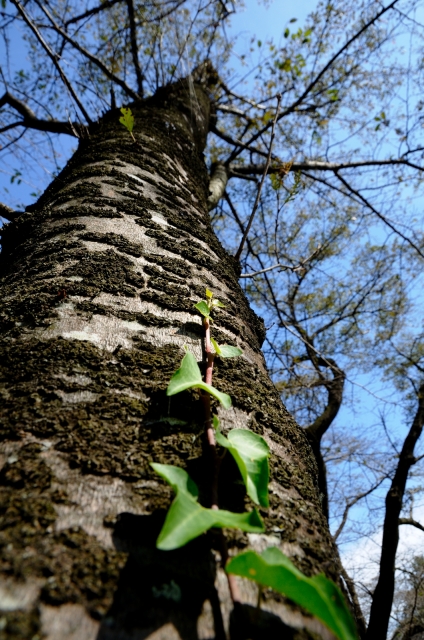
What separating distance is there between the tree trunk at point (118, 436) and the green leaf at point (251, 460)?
4cm

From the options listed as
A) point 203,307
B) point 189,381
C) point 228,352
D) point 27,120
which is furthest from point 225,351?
point 27,120

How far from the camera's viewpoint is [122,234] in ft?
4.16

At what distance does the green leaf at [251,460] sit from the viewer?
573mm

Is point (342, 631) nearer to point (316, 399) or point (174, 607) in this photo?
point (174, 607)

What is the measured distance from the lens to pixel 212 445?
0.65 metres

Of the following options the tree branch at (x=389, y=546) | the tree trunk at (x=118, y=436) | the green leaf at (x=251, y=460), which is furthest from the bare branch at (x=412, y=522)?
the green leaf at (x=251, y=460)

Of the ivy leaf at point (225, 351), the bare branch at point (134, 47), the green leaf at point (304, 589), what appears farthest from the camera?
the bare branch at point (134, 47)

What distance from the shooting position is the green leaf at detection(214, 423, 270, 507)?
1.88 ft

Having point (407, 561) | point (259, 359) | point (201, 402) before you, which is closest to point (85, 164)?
point (259, 359)

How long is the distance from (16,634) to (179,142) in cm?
269

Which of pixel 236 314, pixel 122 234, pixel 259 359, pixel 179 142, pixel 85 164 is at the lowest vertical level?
pixel 259 359

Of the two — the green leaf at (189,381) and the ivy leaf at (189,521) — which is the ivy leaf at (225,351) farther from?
the ivy leaf at (189,521)

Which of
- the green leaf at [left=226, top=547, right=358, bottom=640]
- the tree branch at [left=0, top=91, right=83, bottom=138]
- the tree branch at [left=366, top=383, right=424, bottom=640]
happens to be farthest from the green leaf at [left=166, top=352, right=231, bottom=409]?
the tree branch at [left=366, top=383, right=424, bottom=640]

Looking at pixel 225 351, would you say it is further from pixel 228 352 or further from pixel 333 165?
pixel 333 165
